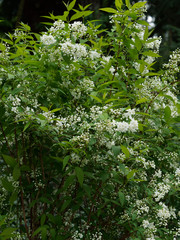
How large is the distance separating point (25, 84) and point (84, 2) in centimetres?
340

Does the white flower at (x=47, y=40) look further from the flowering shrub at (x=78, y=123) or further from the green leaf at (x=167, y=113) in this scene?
the green leaf at (x=167, y=113)

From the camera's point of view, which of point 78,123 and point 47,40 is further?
point 78,123

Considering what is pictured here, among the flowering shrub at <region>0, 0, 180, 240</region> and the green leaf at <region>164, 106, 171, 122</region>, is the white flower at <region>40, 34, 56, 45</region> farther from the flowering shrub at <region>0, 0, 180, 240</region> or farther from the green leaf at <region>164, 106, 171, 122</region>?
the green leaf at <region>164, 106, 171, 122</region>

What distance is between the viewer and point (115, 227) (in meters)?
3.60

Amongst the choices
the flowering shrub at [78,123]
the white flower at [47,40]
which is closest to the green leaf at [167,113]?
the flowering shrub at [78,123]

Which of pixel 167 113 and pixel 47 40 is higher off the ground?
pixel 47 40

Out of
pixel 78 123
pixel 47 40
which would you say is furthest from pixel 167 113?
pixel 47 40

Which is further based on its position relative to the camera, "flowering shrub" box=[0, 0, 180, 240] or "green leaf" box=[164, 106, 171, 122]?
"green leaf" box=[164, 106, 171, 122]

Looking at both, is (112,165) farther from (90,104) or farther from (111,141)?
(90,104)

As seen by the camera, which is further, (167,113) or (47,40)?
(167,113)

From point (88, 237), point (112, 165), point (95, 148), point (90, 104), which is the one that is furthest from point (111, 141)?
point (88, 237)

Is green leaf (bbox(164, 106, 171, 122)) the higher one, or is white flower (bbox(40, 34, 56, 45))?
white flower (bbox(40, 34, 56, 45))

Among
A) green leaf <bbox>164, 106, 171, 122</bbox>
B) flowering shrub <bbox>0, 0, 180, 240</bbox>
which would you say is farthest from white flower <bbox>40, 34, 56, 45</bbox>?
green leaf <bbox>164, 106, 171, 122</bbox>

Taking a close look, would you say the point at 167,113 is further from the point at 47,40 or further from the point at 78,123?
the point at 47,40
